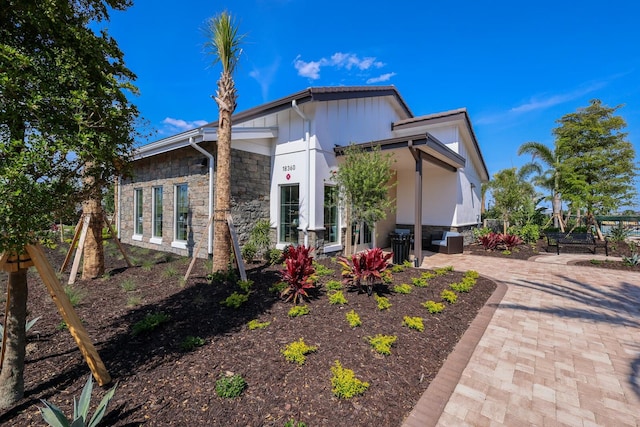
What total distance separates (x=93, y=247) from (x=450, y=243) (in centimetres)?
1162

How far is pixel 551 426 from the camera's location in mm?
2338

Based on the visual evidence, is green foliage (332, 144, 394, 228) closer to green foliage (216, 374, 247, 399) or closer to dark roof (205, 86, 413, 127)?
dark roof (205, 86, 413, 127)

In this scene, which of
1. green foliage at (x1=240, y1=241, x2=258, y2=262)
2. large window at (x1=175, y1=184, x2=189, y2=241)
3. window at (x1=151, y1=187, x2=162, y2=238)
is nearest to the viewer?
green foliage at (x1=240, y1=241, x2=258, y2=262)

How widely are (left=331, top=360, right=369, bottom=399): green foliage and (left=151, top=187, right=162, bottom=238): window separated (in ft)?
32.7

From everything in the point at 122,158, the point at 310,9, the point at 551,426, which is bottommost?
the point at 551,426

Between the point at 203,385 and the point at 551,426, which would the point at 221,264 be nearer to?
the point at 203,385

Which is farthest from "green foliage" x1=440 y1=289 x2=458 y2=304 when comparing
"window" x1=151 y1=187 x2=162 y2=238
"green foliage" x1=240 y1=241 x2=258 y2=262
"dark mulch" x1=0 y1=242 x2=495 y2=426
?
"window" x1=151 y1=187 x2=162 y2=238

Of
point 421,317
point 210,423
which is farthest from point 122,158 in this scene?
point 421,317

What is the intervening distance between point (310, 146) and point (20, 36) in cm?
653

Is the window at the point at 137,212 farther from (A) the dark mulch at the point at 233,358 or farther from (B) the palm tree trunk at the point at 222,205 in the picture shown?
(B) the palm tree trunk at the point at 222,205

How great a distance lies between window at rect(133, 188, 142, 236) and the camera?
11.6 metres

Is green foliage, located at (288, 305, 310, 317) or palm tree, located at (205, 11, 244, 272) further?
palm tree, located at (205, 11, 244, 272)

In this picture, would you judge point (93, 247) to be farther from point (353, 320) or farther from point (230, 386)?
point (353, 320)

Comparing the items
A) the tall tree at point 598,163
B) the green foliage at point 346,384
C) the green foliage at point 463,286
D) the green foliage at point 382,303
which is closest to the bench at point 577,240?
the tall tree at point 598,163
